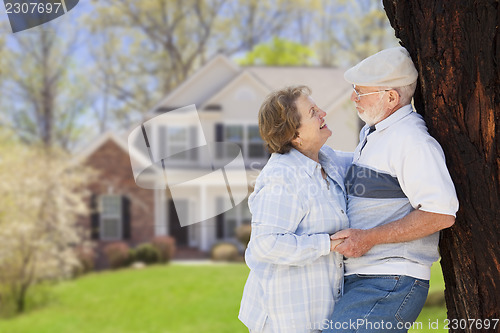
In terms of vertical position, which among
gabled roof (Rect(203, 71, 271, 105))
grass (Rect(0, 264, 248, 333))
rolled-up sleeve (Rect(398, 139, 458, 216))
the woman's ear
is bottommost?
grass (Rect(0, 264, 248, 333))

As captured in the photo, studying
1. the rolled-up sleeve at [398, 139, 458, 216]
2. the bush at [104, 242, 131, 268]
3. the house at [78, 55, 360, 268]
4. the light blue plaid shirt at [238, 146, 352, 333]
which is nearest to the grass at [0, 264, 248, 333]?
the bush at [104, 242, 131, 268]

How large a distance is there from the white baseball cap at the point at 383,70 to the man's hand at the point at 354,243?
691 millimetres

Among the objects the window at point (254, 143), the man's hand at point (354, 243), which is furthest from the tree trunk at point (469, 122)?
the window at point (254, 143)

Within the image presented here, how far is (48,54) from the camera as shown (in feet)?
85.8

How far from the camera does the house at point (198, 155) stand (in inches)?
855

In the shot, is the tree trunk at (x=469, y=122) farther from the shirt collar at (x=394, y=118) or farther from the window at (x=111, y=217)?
the window at (x=111, y=217)

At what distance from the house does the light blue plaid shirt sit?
18.2 m

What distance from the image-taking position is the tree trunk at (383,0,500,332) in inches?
110

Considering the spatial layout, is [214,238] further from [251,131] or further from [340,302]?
[340,302]

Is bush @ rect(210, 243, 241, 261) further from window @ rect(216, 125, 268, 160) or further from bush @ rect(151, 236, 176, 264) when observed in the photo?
window @ rect(216, 125, 268, 160)

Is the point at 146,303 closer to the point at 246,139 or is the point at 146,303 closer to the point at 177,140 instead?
the point at 177,140

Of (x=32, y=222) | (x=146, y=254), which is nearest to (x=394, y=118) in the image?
(x=32, y=222)

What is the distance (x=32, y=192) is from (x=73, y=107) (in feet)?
27.9

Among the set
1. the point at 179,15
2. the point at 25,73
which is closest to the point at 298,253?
the point at 25,73
